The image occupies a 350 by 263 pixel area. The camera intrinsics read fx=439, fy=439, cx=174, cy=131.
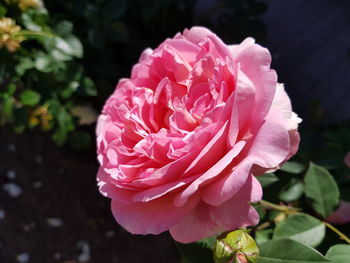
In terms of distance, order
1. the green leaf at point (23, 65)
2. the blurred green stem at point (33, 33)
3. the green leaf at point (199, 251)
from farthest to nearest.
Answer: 1. the green leaf at point (23, 65)
2. the blurred green stem at point (33, 33)
3. the green leaf at point (199, 251)

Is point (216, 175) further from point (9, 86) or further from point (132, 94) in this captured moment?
point (9, 86)

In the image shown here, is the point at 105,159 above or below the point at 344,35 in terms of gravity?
above

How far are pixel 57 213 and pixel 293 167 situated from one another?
0.94 metres

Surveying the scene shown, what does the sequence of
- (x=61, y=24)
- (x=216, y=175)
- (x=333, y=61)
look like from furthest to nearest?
(x=333, y=61) → (x=61, y=24) → (x=216, y=175)

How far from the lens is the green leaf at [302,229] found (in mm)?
667

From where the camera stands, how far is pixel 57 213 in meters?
1.51

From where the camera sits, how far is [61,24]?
114 centimetres

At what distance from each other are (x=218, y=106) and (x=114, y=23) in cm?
88

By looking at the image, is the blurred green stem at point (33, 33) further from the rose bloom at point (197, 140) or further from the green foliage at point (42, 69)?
the rose bloom at point (197, 140)

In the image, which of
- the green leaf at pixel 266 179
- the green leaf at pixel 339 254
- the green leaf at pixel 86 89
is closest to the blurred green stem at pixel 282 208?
Answer: the green leaf at pixel 266 179

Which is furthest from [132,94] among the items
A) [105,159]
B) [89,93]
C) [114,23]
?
[114,23]

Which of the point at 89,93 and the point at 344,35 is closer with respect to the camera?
the point at 89,93

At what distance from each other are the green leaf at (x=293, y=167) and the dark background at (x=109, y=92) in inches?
21.1

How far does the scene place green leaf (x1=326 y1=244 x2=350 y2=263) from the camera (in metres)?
0.57
